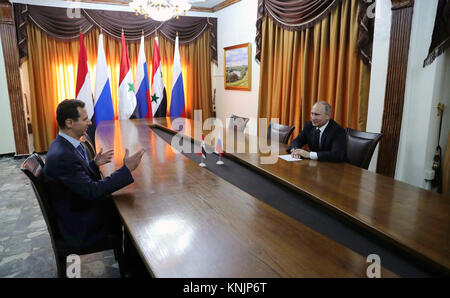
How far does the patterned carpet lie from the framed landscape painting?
3.50m

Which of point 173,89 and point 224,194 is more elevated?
point 173,89

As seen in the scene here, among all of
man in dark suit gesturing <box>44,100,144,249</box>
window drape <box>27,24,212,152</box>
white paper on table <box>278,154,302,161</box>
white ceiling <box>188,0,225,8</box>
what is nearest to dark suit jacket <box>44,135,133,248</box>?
man in dark suit gesturing <box>44,100,144,249</box>

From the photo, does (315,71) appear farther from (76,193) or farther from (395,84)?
(76,193)

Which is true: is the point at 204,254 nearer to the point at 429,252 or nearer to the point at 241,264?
the point at 241,264

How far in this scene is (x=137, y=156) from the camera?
1.63 meters

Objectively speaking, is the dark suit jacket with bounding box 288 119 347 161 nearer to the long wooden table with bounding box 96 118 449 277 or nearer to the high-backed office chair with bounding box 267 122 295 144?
the long wooden table with bounding box 96 118 449 277

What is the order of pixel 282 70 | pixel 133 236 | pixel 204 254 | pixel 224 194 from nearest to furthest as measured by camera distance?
pixel 204 254 → pixel 133 236 → pixel 224 194 → pixel 282 70

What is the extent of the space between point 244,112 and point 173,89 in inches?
51.9

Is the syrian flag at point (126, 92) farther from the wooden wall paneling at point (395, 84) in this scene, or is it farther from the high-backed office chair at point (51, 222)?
the wooden wall paneling at point (395, 84)

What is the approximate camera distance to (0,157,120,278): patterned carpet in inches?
81.3

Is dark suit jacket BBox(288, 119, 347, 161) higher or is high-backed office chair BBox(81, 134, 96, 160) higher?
dark suit jacket BBox(288, 119, 347, 161)

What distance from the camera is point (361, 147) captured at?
2.39 m
